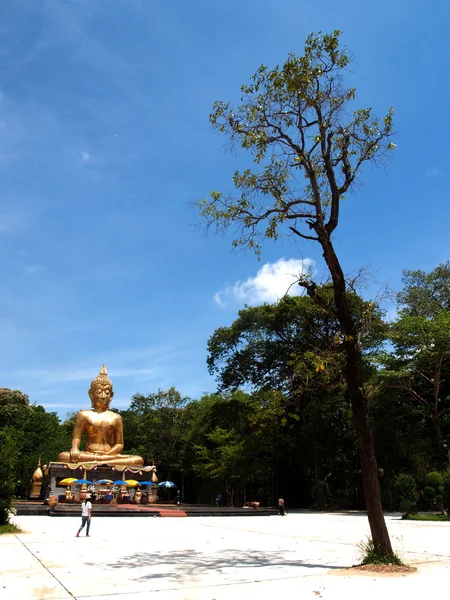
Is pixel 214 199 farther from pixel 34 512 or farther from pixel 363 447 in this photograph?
pixel 34 512

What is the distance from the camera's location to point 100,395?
32938 millimetres

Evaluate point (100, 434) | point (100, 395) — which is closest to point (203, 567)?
point (100, 434)

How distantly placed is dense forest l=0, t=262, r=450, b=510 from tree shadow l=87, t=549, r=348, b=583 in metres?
12.2

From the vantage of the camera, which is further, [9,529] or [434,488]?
[434,488]

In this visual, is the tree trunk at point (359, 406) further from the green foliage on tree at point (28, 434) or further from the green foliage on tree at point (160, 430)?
the green foliage on tree at point (160, 430)

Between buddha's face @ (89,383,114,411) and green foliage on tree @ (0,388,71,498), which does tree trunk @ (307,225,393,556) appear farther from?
green foliage on tree @ (0,388,71,498)

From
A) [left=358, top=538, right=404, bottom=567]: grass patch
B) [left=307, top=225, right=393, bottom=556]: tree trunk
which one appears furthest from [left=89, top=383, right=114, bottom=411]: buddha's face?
[left=358, top=538, right=404, bottom=567]: grass patch

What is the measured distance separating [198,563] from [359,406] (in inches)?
150

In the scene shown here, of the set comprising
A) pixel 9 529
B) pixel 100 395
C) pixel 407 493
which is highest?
pixel 100 395

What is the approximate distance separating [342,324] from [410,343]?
726 inches

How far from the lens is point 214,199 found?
1048cm

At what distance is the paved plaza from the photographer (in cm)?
646

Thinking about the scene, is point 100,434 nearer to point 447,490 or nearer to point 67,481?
point 67,481

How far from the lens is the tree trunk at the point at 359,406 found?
825 cm
